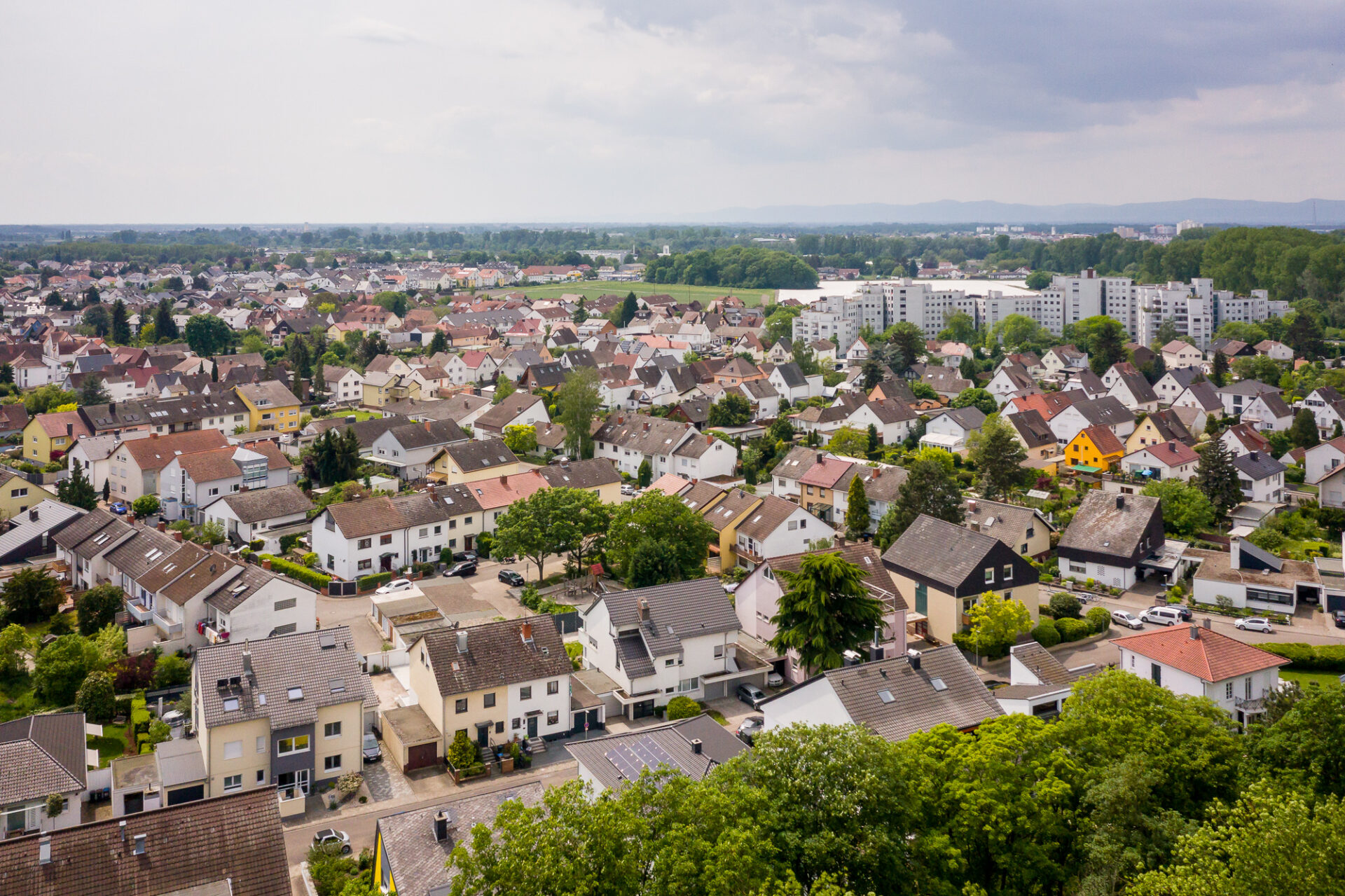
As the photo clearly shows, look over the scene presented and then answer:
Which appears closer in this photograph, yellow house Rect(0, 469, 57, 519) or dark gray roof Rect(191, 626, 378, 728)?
dark gray roof Rect(191, 626, 378, 728)

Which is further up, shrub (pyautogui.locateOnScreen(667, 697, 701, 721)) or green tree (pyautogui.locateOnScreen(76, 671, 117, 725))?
green tree (pyautogui.locateOnScreen(76, 671, 117, 725))

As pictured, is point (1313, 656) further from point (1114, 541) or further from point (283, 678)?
point (283, 678)

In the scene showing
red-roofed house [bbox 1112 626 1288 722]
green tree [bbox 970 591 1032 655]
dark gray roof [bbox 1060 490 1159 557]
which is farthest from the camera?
dark gray roof [bbox 1060 490 1159 557]

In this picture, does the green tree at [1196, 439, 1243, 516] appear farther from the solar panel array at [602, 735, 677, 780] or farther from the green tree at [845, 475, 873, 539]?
the solar panel array at [602, 735, 677, 780]

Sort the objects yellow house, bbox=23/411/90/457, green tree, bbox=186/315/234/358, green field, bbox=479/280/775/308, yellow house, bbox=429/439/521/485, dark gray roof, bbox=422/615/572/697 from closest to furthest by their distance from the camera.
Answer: dark gray roof, bbox=422/615/572/697
yellow house, bbox=429/439/521/485
yellow house, bbox=23/411/90/457
green tree, bbox=186/315/234/358
green field, bbox=479/280/775/308

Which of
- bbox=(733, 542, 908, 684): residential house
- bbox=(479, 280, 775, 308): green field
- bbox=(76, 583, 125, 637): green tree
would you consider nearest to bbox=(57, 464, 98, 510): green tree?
bbox=(76, 583, 125, 637): green tree

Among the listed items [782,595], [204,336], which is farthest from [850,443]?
[204,336]
